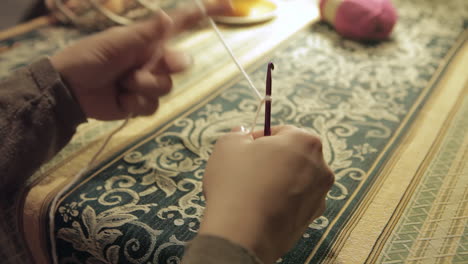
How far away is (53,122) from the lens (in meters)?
0.65

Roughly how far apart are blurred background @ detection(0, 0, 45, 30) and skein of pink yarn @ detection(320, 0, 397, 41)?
1.50m

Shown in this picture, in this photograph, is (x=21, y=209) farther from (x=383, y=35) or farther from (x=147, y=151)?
(x=383, y=35)

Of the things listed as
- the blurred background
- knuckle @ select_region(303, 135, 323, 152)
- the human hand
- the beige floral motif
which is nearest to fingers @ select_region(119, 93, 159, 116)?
the human hand

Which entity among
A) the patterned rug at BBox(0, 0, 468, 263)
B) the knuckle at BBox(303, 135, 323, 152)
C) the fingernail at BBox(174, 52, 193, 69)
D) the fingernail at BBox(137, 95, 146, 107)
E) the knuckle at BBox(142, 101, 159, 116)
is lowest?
the patterned rug at BBox(0, 0, 468, 263)

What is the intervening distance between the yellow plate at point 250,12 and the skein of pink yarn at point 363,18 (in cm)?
23

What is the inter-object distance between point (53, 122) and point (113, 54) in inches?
6.2

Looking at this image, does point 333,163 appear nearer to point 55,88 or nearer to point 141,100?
point 141,100

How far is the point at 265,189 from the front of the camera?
0.42 m

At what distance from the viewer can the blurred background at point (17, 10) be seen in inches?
75.7

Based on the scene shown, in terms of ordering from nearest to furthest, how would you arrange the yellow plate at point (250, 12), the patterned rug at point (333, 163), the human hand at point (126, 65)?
the patterned rug at point (333, 163) → the human hand at point (126, 65) → the yellow plate at point (250, 12)

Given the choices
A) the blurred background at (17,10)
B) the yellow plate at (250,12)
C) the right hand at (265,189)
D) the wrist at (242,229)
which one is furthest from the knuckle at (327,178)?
the blurred background at (17,10)

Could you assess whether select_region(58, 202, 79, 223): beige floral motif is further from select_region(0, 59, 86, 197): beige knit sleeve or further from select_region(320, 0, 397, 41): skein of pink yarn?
select_region(320, 0, 397, 41): skein of pink yarn

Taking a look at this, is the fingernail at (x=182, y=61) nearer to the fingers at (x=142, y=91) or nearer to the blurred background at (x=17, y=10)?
the fingers at (x=142, y=91)

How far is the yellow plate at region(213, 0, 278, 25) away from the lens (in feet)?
4.26
